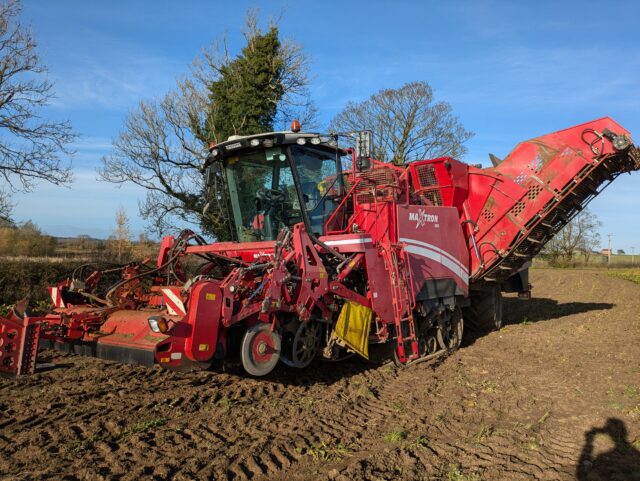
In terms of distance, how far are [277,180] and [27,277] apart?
7561 millimetres

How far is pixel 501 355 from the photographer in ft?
22.8

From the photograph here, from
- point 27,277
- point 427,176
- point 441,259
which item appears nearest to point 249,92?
point 27,277

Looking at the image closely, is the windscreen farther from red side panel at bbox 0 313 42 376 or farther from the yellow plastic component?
red side panel at bbox 0 313 42 376

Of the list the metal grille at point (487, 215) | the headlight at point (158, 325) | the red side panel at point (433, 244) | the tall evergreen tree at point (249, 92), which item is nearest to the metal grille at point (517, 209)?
the metal grille at point (487, 215)

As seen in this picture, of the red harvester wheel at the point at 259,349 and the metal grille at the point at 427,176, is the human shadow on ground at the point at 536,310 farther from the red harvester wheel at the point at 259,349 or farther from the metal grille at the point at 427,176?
the red harvester wheel at the point at 259,349

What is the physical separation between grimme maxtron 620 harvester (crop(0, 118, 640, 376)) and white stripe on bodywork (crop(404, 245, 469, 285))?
0.09ft

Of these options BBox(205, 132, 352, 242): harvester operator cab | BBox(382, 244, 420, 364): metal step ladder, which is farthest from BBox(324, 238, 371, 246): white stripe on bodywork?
BBox(205, 132, 352, 242): harvester operator cab

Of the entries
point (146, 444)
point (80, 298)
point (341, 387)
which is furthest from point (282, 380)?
point (80, 298)

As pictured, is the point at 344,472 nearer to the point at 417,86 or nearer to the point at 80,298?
the point at 80,298

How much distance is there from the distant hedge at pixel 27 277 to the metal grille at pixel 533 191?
8.86 meters

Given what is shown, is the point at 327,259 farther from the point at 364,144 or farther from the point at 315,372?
the point at 315,372

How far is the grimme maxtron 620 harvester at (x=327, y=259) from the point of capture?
4.53 metres

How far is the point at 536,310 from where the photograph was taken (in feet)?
40.5

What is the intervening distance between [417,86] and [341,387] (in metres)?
22.4
